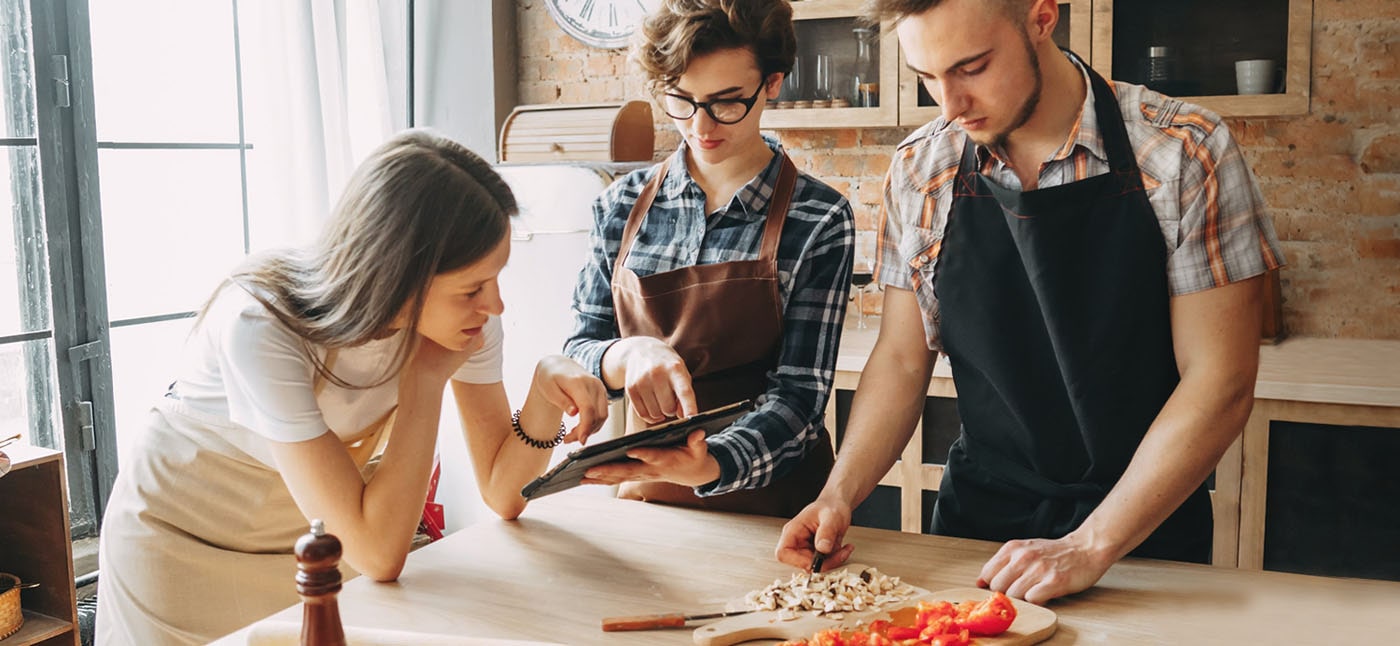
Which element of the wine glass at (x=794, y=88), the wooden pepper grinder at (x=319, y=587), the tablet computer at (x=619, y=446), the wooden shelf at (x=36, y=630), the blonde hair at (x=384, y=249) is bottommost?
the wooden shelf at (x=36, y=630)

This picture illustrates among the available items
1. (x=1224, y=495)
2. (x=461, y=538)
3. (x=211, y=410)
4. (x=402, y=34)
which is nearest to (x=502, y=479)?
(x=461, y=538)

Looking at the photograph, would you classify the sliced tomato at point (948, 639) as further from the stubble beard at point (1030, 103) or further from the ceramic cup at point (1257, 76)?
the ceramic cup at point (1257, 76)

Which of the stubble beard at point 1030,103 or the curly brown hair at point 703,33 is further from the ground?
the curly brown hair at point 703,33

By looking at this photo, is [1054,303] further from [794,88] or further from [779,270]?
[794,88]

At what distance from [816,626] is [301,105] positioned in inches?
110

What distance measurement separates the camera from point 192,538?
5.77ft

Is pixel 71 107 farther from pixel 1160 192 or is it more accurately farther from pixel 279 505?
pixel 1160 192

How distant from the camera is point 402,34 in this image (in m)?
4.07

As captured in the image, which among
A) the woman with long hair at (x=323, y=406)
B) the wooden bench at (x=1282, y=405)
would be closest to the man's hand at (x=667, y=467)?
the woman with long hair at (x=323, y=406)

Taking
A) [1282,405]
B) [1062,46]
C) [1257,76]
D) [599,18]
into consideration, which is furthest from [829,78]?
[1282,405]

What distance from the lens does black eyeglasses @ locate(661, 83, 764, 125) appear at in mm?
1910

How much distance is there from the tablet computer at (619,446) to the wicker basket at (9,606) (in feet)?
5.62

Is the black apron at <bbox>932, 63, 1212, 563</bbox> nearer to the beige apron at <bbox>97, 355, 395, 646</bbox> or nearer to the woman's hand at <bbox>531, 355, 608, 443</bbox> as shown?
the woman's hand at <bbox>531, 355, 608, 443</bbox>

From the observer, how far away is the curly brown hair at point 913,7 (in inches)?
60.9
